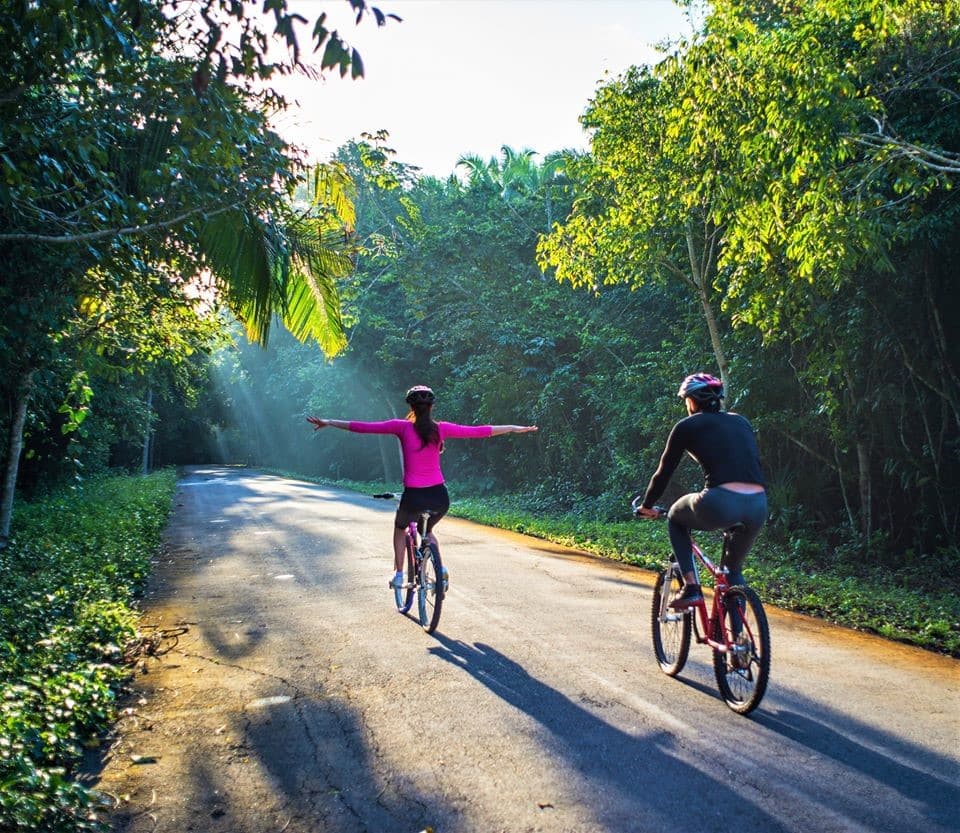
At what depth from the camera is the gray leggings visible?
4.83 metres

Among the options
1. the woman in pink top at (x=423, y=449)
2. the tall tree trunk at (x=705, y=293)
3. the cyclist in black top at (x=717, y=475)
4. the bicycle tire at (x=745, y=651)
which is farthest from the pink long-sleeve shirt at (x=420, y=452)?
the tall tree trunk at (x=705, y=293)

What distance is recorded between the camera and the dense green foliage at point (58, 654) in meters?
3.31

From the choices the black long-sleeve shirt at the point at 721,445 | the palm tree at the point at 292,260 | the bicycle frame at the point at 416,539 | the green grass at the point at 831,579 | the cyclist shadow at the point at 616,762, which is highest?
the palm tree at the point at 292,260

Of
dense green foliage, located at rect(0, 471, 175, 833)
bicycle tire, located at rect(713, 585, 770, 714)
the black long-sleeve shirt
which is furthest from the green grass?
dense green foliage, located at rect(0, 471, 175, 833)

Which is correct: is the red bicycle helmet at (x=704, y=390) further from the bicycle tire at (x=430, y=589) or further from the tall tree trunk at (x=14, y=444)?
the tall tree trunk at (x=14, y=444)

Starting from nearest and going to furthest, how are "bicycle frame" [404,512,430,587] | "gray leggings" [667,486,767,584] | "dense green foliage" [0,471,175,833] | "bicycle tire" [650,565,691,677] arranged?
1. "dense green foliage" [0,471,175,833]
2. "gray leggings" [667,486,767,584]
3. "bicycle tire" [650,565,691,677]
4. "bicycle frame" [404,512,430,587]

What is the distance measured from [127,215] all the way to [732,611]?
537cm

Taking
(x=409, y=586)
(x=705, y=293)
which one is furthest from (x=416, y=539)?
(x=705, y=293)

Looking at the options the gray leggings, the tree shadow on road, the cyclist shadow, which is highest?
the gray leggings

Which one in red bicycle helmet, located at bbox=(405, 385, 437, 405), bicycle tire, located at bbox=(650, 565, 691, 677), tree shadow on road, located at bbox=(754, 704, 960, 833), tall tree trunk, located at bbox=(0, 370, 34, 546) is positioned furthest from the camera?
tall tree trunk, located at bbox=(0, 370, 34, 546)

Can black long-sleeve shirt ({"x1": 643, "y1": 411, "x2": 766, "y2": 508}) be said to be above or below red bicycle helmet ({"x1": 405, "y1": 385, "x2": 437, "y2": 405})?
below

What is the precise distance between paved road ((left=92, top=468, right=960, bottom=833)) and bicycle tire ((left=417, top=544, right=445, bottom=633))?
141 millimetres

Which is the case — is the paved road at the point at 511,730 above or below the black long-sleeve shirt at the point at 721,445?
below

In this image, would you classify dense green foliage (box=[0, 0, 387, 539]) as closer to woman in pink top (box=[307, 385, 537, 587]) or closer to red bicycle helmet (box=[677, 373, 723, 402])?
woman in pink top (box=[307, 385, 537, 587])
